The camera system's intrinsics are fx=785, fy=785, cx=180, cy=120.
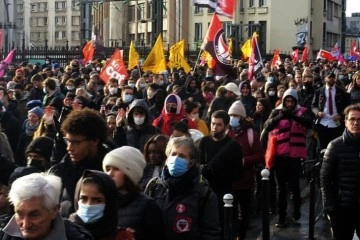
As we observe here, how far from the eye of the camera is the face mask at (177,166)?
573cm

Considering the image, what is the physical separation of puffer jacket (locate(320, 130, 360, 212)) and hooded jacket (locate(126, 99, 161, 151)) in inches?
98.7

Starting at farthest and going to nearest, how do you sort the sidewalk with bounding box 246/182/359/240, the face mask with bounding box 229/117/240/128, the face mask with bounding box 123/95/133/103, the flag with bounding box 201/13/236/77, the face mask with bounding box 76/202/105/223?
the flag with bounding box 201/13/236/77, the face mask with bounding box 123/95/133/103, the sidewalk with bounding box 246/182/359/240, the face mask with bounding box 229/117/240/128, the face mask with bounding box 76/202/105/223

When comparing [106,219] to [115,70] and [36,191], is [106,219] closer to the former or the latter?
[36,191]

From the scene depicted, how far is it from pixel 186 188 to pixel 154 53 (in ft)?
48.4

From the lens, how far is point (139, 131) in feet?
29.7

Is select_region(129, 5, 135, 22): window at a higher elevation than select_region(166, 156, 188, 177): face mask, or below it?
higher

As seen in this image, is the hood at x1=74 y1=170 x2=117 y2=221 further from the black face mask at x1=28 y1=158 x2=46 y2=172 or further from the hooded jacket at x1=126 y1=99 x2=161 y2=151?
the hooded jacket at x1=126 y1=99 x2=161 y2=151

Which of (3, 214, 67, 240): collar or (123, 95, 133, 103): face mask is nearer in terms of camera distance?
(3, 214, 67, 240): collar

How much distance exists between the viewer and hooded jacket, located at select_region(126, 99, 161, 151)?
29.7 feet

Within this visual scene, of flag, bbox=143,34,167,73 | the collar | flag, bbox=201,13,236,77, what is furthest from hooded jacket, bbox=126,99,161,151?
flag, bbox=143,34,167,73

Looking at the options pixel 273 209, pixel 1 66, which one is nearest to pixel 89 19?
pixel 1 66

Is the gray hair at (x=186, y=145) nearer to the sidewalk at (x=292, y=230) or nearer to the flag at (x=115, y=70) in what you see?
the sidewalk at (x=292, y=230)

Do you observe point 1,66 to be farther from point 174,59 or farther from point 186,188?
point 186,188

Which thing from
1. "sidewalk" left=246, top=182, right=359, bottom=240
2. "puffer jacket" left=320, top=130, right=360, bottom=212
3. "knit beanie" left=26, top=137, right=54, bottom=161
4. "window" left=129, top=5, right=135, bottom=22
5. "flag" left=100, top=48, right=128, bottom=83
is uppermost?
"window" left=129, top=5, right=135, bottom=22
